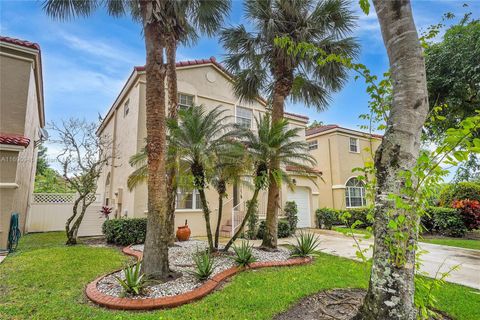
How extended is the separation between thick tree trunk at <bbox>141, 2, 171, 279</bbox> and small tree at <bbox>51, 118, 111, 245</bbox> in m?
6.35

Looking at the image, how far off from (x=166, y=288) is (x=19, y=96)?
10.3 metres

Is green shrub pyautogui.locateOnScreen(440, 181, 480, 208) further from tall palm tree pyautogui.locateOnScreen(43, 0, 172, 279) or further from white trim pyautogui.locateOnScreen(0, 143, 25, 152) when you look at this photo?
white trim pyautogui.locateOnScreen(0, 143, 25, 152)

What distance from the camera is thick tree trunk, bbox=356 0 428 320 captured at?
9.70 ft

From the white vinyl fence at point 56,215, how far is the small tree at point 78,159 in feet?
9.27

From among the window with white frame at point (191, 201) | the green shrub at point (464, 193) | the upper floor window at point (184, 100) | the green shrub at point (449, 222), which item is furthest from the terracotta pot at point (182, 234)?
the green shrub at point (464, 193)

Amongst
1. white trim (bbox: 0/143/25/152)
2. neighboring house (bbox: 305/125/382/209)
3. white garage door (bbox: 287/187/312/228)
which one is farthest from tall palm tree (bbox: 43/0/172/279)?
neighboring house (bbox: 305/125/382/209)

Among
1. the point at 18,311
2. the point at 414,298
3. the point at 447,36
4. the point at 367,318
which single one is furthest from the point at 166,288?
the point at 447,36

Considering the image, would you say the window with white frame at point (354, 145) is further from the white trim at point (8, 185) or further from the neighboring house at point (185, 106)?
the white trim at point (8, 185)

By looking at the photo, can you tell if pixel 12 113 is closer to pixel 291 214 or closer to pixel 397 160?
pixel 397 160

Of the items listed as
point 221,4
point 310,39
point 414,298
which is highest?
point 221,4

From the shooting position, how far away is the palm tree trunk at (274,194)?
31.8ft

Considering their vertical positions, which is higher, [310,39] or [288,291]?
[310,39]

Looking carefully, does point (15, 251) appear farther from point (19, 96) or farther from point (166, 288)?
point (166, 288)

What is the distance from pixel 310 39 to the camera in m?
9.99
